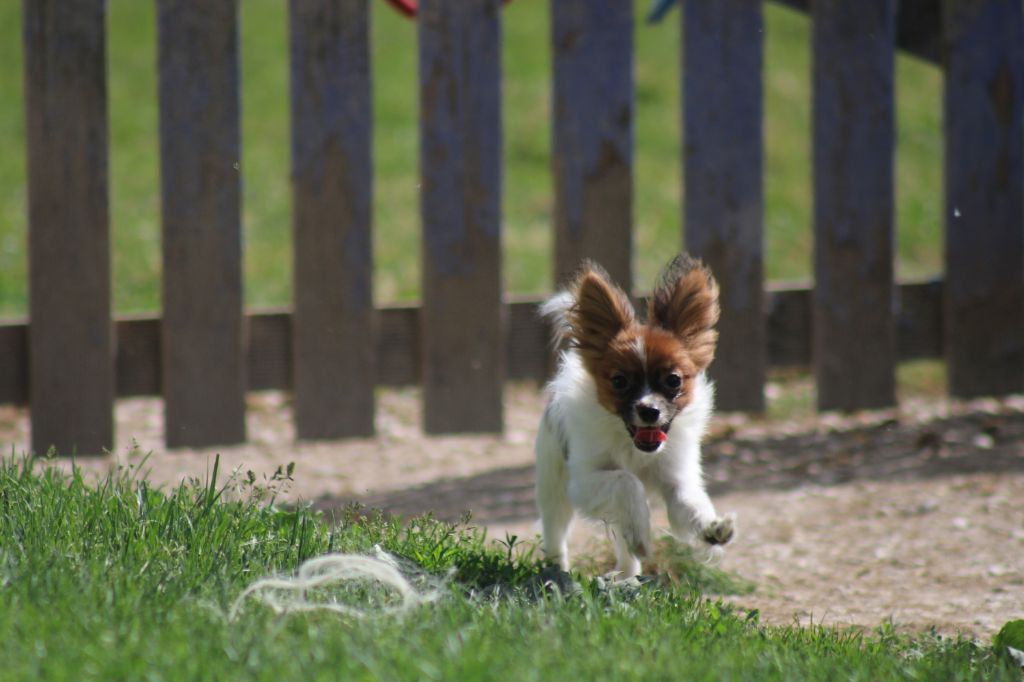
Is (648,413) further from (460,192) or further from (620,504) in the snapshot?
(460,192)

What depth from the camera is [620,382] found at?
4.60 m

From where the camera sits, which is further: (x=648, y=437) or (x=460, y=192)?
(x=460, y=192)

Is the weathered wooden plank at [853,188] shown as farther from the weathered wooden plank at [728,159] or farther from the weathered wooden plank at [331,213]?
the weathered wooden plank at [331,213]

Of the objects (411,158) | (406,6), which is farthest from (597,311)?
(411,158)

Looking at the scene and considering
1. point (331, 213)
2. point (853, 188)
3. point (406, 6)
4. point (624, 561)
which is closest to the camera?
point (624, 561)

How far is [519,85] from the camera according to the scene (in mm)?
15312

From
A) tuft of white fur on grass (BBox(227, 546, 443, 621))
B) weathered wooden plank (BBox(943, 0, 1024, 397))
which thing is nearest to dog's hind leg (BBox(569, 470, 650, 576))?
tuft of white fur on grass (BBox(227, 546, 443, 621))

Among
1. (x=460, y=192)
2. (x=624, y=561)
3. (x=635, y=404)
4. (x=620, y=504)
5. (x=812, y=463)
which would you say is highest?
(x=460, y=192)

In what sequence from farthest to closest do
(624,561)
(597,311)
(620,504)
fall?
(624,561)
(597,311)
(620,504)

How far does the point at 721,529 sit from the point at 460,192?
8.70 ft

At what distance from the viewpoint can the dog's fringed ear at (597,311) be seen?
185 inches

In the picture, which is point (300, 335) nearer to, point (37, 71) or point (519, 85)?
point (37, 71)

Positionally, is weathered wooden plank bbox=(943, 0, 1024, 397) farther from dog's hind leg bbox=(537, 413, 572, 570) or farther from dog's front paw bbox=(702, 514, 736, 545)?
dog's front paw bbox=(702, 514, 736, 545)

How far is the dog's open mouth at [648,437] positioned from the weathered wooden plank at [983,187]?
3.15 metres
